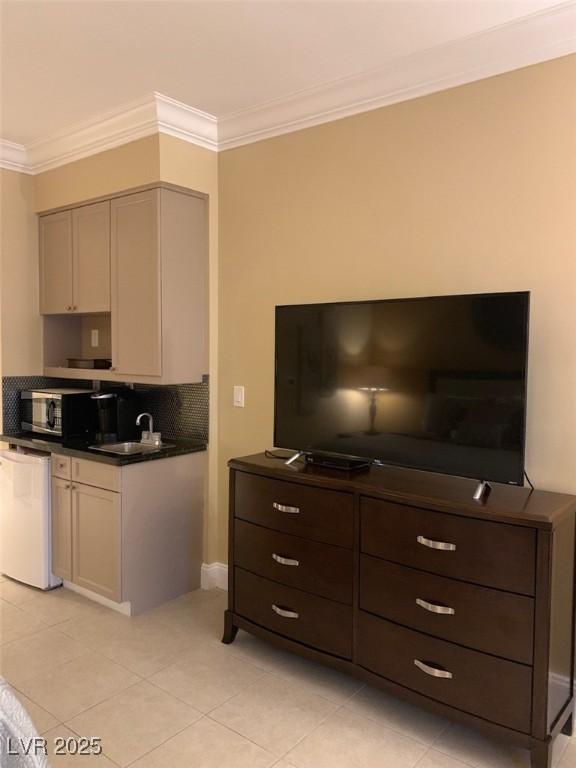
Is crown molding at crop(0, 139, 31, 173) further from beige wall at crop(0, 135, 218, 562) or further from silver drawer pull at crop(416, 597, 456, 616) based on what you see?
silver drawer pull at crop(416, 597, 456, 616)

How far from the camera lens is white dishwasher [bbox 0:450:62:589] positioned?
11.8 ft

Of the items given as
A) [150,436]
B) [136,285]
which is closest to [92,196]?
[136,285]

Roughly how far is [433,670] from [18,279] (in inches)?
138

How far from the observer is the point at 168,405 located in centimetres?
382

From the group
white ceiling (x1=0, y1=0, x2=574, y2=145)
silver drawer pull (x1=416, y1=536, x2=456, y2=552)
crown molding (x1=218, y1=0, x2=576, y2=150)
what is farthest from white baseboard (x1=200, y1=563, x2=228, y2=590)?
→ white ceiling (x1=0, y1=0, x2=574, y2=145)

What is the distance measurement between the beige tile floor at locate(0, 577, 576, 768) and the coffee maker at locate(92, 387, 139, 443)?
1.07 metres

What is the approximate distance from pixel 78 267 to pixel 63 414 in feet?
3.11

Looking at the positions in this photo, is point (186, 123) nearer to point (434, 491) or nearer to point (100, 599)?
point (434, 491)

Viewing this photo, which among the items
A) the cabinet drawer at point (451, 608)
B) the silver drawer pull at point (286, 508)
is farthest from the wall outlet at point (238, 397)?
the cabinet drawer at point (451, 608)

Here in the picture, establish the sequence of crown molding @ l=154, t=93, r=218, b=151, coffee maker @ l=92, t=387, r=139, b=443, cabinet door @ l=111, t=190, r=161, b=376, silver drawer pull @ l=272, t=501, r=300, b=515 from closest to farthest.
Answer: silver drawer pull @ l=272, t=501, r=300, b=515 < crown molding @ l=154, t=93, r=218, b=151 < cabinet door @ l=111, t=190, r=161, b=376 < coffee maker @ l=92, t=387, r=139, b=443

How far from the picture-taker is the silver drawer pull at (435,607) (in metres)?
2.17

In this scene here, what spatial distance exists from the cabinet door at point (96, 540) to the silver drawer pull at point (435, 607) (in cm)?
171

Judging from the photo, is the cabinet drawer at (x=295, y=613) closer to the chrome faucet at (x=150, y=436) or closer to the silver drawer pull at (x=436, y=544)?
the silver drawer pull at (x=436, y=544)

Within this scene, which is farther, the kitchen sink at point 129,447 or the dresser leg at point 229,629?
the kitchen sink at point 129,447
